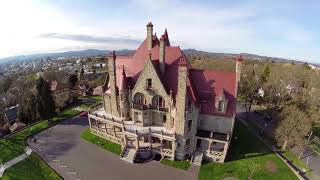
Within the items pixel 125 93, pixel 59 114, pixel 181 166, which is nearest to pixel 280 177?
pixel 181 166

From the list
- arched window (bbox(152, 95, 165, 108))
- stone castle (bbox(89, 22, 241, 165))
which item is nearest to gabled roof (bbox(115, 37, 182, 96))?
stone castle (bbox(89, 22, 241, 165))

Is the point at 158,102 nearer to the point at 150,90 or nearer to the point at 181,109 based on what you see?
the point at 150,90

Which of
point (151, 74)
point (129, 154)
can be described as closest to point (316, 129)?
point (151, 74)

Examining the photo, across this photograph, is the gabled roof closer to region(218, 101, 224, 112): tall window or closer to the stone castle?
the stone castle

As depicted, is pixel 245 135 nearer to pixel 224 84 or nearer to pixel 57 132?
pixel 224 84

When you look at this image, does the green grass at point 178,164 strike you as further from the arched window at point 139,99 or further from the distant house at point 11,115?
the distant house at point 11,115

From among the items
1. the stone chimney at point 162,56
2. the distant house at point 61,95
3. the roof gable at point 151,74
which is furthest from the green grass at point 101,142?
the distant house at point 61,95
